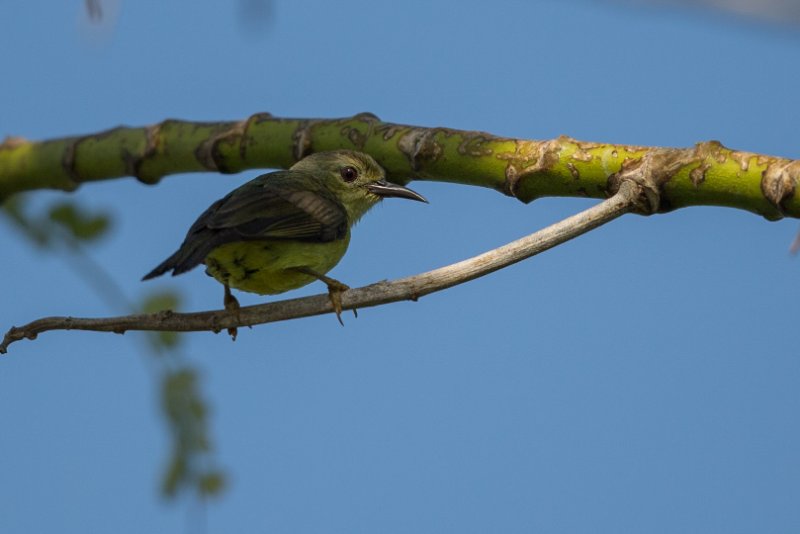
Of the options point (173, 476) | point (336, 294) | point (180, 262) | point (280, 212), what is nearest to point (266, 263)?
point (280, 212)

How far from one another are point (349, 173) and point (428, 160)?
188 cm

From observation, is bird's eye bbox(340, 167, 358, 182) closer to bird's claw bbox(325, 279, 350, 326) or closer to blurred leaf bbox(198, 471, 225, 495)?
bird's claw bbox(325, 279, 350, 326)

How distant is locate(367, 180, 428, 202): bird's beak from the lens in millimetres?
5246

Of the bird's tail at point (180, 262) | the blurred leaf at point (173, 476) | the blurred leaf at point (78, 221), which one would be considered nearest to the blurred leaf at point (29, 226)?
the blurred leaf at point (78, 221)

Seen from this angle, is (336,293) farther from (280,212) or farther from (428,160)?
(280,212)

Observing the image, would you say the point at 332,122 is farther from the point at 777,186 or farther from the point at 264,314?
the point at 777,186

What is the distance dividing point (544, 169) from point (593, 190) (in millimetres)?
170

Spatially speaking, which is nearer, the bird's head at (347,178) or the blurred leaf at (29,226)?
the blurred leaf at (29,226)

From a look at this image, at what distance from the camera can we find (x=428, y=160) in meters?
3.60

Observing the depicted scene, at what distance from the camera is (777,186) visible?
2908mm

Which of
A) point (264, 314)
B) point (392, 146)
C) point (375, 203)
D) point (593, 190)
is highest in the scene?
point (375, 203)

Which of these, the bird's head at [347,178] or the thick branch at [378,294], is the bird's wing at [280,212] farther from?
the thick branch at [378,294]

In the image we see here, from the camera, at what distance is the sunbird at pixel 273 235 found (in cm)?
411

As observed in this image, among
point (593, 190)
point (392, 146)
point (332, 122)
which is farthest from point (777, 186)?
point (332, 122)
